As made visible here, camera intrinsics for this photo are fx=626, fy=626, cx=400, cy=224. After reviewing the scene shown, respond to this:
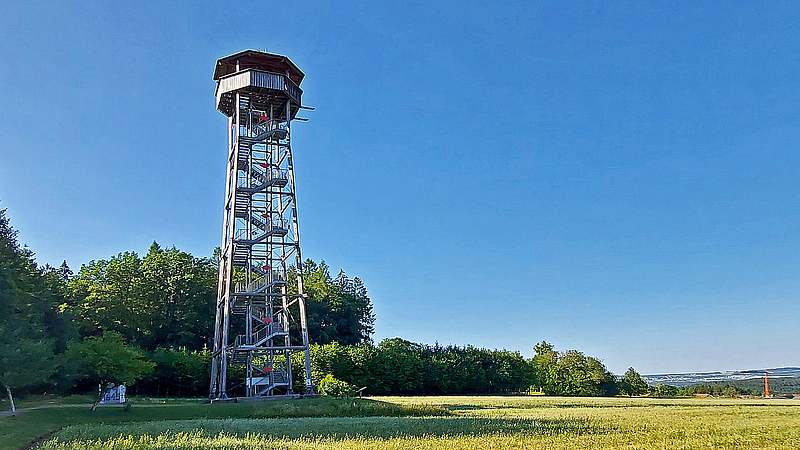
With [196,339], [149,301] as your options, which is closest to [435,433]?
[196,339]

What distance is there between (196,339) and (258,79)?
1127 inches

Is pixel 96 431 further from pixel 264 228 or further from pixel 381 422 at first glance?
pixel 264 228

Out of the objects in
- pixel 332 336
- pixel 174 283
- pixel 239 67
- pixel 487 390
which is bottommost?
pixel 487 390

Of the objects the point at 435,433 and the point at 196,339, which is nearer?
the point at 435,433

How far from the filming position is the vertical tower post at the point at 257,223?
39625 millimetres

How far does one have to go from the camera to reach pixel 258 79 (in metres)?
41.8

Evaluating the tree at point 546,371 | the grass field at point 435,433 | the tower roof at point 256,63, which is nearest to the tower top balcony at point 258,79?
the tower roof at point 256,63

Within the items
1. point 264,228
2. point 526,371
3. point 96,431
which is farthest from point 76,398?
point 526,371

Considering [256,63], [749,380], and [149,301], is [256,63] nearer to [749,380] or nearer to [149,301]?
[149,301]

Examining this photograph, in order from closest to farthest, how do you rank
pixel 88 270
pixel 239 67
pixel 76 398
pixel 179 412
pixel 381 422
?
pixel 381 422 < pixel 179 412 < pixel 76 398 < pixel 239 67 < pixel 88 270

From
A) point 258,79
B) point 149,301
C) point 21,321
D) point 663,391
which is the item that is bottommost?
point 663,391

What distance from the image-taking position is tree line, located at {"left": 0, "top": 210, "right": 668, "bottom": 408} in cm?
4388

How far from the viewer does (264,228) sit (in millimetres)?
40938

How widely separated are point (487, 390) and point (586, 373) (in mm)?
9427
